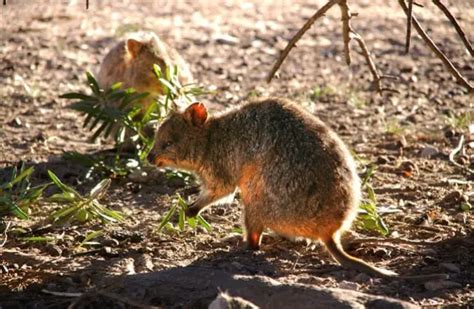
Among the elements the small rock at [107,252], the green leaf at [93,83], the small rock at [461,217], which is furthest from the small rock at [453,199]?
the green leaf at [93,83]

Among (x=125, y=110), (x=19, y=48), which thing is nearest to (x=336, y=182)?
(x=125, y=110)

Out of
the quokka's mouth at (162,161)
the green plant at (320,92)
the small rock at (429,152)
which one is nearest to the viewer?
the quokka's mouth at (162,161)

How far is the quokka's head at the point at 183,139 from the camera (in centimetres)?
646

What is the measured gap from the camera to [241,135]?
6.16 m

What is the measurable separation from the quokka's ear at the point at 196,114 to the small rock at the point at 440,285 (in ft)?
6.51

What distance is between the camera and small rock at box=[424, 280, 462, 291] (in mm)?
5254

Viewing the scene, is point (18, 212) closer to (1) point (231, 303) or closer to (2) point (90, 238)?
(2) point (90, 238)

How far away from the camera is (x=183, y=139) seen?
255 inches

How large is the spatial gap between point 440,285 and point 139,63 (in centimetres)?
480

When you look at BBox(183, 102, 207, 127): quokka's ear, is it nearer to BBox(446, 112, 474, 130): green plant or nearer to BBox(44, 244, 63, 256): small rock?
Answer: BBox(44, 244, 63, 256): small rock

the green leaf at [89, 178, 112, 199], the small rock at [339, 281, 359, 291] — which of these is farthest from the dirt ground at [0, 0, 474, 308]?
the green leaf at [89, 178, 112, 199]

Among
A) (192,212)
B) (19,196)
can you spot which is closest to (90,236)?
(192,212)

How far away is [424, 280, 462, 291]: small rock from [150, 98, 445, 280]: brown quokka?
0.05m

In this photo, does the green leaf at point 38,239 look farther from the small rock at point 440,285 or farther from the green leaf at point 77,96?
the small rock at point 440,285
